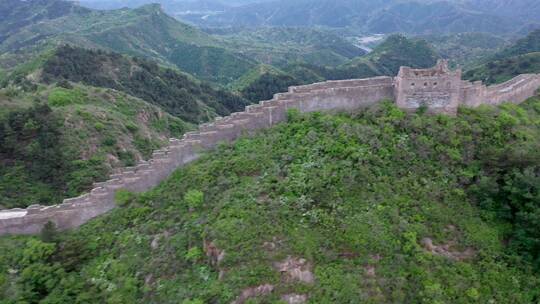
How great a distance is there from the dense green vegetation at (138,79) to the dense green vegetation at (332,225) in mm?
45764

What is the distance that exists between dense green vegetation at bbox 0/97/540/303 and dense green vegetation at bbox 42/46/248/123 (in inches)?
1802

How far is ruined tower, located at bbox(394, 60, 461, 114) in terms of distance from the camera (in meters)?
22.0

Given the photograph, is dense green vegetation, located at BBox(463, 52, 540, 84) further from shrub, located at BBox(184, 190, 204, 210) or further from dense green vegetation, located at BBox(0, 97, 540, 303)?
shrub, located at BBox(184, 190, 204, 210)

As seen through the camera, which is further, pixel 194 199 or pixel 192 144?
pixel 192 144

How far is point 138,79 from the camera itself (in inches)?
2872

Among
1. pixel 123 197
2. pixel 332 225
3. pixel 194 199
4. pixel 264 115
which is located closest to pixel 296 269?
pixel 332 225

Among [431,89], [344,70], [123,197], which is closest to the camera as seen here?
[431,89]

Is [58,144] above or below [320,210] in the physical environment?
above

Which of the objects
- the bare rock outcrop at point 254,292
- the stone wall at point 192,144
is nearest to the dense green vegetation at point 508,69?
the stone wall at point 192,144

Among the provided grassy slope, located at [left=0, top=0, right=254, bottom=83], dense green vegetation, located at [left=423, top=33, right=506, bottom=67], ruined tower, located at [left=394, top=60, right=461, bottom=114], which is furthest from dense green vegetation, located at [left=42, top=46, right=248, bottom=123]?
dense green vegetation, located at [left=423, top=33, right=506, bottom=67]

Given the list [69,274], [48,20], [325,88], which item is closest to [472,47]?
[48,20]

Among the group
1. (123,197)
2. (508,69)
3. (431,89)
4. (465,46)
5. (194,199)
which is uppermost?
(465,46)

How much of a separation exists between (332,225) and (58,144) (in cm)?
2735

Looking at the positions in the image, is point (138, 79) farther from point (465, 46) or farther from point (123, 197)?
point (465, 46)
